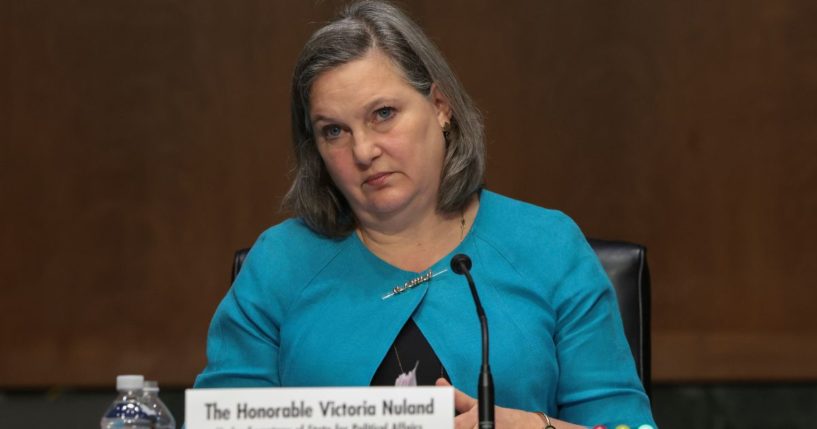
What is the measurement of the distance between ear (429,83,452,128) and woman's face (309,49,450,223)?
1 centimetres

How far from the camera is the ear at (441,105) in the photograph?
235 centimetres

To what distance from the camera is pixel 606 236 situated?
4.03 metres

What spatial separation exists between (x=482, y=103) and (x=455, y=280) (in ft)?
5.91

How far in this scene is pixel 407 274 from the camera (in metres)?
2.32

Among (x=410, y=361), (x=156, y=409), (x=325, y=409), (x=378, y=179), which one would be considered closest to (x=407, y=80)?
(x=378, y=179)

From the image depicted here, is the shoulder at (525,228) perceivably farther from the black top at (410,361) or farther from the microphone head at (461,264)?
the microphone head at (461,264)

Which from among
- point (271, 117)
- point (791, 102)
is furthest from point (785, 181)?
point (271, 117)

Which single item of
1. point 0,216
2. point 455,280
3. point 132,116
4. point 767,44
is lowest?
point 455,280

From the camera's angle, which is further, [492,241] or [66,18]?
[66,18]

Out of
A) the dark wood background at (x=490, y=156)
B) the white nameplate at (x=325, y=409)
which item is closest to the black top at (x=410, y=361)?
the white nameplate at (x=325, y=409)

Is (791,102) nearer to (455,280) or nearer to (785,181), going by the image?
(785,181)

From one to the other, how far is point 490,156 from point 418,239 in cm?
162

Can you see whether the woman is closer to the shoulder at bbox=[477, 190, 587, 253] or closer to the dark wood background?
the shoulder at bbox=[477, 190, 587, 253]

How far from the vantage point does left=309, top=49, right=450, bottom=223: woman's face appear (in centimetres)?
221
